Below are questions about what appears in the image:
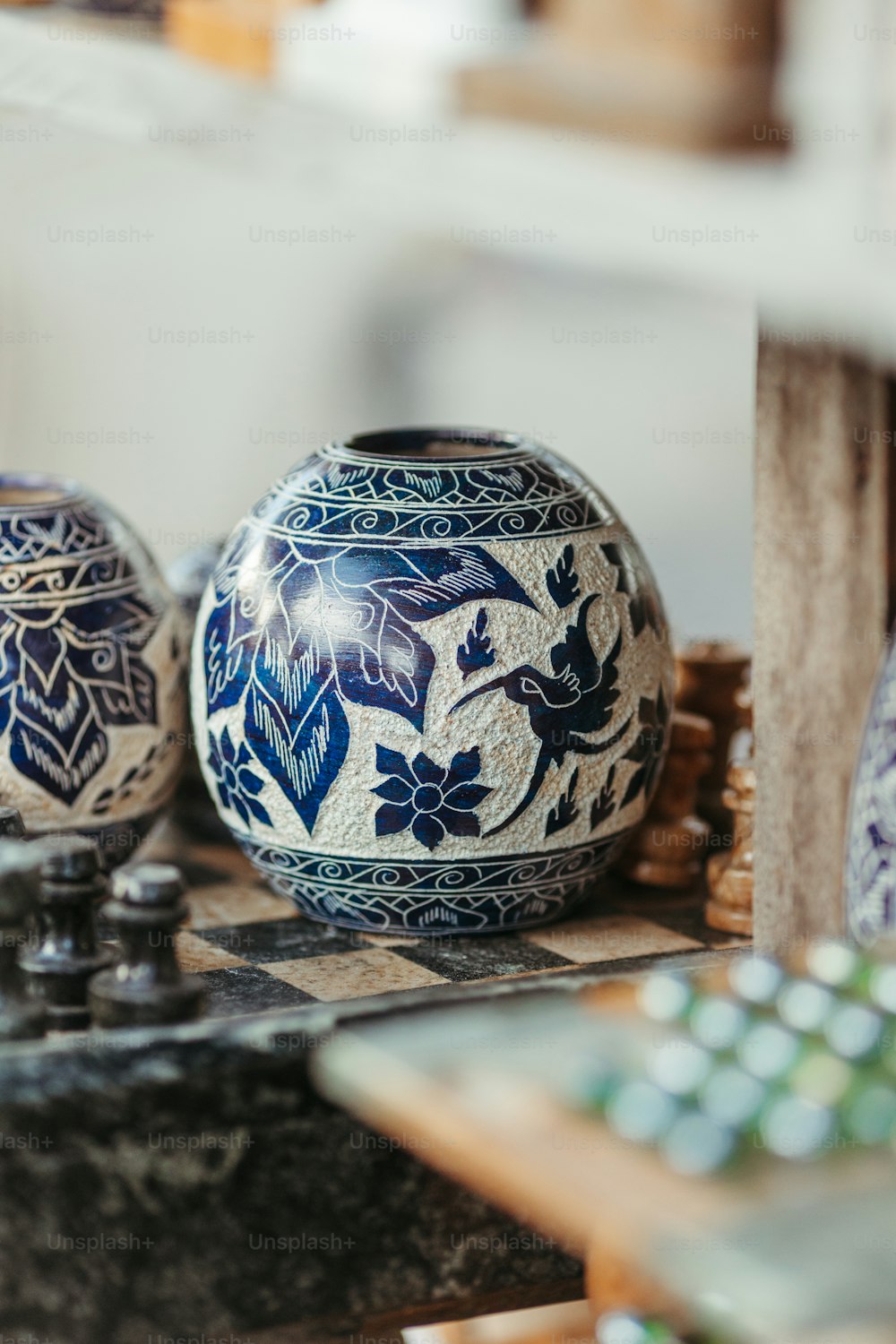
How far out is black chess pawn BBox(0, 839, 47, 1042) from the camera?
48.3 inches

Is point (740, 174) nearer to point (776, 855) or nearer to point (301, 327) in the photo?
point (776, 855)

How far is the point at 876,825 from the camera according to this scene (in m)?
1.24

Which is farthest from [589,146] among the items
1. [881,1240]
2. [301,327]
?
[301,327]

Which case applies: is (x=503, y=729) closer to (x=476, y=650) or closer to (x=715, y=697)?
(x=476, y=650)

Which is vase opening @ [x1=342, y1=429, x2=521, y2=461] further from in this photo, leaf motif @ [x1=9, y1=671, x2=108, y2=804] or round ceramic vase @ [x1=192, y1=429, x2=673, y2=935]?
leaf motif @ [x1=9, y1=671, x2=108, y2=804]

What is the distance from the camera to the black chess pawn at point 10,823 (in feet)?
4.83

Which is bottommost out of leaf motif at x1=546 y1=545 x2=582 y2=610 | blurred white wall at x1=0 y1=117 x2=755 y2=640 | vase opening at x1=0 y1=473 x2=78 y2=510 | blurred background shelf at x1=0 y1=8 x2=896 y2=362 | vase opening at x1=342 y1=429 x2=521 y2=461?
blurred white wall at x1=0 y1=117 x2=755 y2=640

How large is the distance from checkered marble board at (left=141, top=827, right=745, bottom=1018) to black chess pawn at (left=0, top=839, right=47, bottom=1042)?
0.20 m

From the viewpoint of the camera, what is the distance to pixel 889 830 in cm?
122

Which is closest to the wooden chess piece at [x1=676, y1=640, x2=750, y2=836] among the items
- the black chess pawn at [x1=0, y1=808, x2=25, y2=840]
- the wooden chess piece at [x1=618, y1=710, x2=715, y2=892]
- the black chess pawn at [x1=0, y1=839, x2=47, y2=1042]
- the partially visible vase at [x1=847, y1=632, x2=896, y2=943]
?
the wooden chess piece at [x1=618, y1=710, x2=715, y2=892]

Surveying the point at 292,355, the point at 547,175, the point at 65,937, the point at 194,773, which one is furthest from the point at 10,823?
the point at 292,355

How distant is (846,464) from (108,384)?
4789 mm

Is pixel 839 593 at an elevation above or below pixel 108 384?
above

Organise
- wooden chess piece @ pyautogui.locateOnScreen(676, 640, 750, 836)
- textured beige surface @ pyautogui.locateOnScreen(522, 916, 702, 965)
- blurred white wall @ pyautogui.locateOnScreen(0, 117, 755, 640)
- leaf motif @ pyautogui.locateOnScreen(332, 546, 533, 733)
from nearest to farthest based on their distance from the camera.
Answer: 1. leaf motif @ pyautogui.locateOnScreen(332, 546, 533, 733)
2. textured beige surface @ pyautogui.locateOnScreen(522, 916, 702, 965)
3. wooden chess piece @ pyautogui.locateOnScreen(676, 640, 750, 836)
4. blurred white wall @ pyautogui.locateOnScreen(0, 117, 755, 640)
